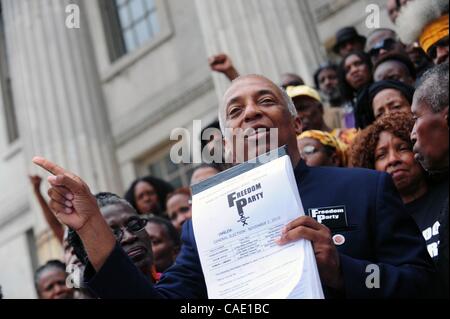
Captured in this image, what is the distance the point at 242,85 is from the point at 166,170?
9302mm

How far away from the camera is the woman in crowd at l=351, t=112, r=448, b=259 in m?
3.33

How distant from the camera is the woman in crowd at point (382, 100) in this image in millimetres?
4438

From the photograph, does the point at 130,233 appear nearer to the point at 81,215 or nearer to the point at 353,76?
the point at 81,215

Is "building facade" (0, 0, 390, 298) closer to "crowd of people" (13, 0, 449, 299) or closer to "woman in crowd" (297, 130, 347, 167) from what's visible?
"woman in crowd" (297, 130, 347, 167)

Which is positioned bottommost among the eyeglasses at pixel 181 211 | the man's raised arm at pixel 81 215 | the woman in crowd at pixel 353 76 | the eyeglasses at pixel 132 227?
the man's raised arm at pixel 81 215

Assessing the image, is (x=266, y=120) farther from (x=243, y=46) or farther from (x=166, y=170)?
(x=166, y=170)

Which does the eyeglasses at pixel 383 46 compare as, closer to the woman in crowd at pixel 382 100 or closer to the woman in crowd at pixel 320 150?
the woman in crowd at pixel 382 100

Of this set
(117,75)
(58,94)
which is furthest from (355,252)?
(117,75)

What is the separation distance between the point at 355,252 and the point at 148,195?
394 cm

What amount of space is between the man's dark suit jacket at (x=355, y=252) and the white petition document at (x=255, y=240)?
17 centimetres

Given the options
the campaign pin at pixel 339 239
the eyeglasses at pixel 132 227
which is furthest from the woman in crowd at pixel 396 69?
the campaign pin at pixel 339 239

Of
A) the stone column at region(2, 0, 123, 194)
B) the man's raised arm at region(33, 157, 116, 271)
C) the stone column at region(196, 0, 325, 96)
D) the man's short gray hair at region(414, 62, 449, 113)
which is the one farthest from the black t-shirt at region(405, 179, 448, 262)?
the stone column at region(2, 0, 123, 194)
